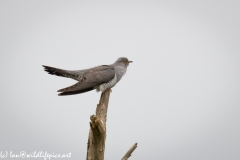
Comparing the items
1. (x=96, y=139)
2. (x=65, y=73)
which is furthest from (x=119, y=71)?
(x=96, y=139)

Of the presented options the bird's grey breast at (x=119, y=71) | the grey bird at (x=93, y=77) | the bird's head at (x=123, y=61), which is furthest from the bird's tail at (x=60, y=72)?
the bird's head at (x=123, y=61)

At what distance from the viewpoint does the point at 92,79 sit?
10594mm

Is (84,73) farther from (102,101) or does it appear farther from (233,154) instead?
(233,154)

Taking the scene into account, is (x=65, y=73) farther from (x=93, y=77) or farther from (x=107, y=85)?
(x=107, y=85)

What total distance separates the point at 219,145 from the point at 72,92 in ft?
325

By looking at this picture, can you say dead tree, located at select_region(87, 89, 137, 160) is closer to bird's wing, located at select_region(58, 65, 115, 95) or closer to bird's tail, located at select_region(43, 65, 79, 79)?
bird's wing, located at select_region(58, 65, 115, 95)

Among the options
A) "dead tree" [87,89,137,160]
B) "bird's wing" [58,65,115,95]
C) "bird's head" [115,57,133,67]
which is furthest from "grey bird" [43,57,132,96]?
"dead tree" [87,89,137,160]

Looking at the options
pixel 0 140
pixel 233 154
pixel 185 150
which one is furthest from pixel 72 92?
pixel 185 150

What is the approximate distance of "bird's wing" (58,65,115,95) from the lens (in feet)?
32.6

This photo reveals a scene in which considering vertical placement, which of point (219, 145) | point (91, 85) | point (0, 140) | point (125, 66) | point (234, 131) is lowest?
point (91, 85)

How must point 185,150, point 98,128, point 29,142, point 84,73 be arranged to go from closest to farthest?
point 98,128 < point 84,73 < point 29,142 < point 185,150

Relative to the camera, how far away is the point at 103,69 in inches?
435

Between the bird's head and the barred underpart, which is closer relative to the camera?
the barred underpart

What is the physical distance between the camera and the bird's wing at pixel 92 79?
9922 mm
